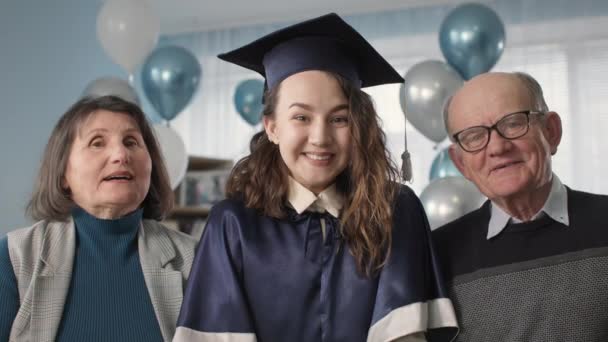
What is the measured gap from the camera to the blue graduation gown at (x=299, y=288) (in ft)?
5.01

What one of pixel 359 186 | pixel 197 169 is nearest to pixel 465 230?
pixel 359 186

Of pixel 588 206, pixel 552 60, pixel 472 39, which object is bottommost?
pixel 588 206

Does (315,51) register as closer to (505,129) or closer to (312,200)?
(312,200)

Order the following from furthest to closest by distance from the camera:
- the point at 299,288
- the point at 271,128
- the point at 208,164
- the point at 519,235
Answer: the point at 208,164 < the point at 519,235 < the point at 271,128 < the point at 299,288

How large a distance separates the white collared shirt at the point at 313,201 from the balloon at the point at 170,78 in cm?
261

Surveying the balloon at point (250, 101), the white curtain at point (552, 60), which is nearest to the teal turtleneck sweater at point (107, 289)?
the balloon at point (250, 101)

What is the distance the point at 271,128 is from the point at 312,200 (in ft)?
0.65

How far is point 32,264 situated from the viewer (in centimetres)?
171

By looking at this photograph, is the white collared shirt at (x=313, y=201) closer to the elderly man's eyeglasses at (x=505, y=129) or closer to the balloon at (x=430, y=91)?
the elderly man's eyeglasses at (x=505, y=129)

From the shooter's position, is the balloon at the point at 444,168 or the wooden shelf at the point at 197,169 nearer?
the balloon at the point at 444,168

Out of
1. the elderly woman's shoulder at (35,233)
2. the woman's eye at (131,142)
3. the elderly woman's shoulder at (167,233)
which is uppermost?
the woman's eye at (131,142)

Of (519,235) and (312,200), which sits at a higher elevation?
(312,200)

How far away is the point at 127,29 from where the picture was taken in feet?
12.3

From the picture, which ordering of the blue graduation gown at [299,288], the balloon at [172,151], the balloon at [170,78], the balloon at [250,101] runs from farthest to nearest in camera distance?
the balloon at [250,101], the balloon at [170,78], the balloon at [172,151], the blue graduation gown at [299,288]
